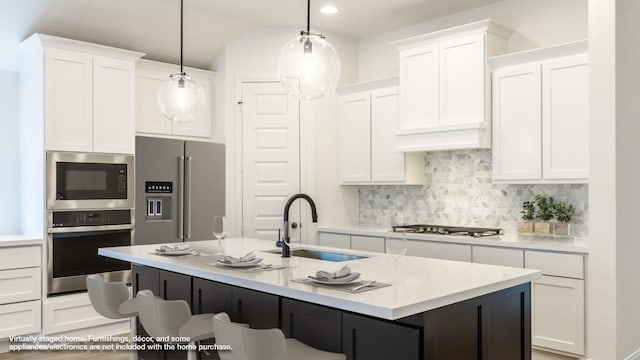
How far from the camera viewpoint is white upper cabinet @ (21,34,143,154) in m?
4.38

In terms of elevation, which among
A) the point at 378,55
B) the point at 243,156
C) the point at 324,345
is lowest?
the point at 324,345

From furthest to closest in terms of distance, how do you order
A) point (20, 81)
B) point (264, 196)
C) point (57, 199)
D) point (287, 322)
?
point (264, 196), point (20, 81), point (57, 199), point (287, 322)

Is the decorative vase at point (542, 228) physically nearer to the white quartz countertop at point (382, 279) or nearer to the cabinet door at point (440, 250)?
the cabinet door at point (440, 250)

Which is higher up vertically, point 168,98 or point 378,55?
point 378,55

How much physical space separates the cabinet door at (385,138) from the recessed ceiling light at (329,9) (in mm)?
893

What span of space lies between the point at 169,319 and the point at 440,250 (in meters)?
2.66

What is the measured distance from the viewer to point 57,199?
4367 mm

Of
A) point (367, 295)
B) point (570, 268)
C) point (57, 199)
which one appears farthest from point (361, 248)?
point (367, 295)

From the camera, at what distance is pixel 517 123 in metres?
4.25

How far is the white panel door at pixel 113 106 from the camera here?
4.63m

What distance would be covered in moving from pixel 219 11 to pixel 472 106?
98.8 inches

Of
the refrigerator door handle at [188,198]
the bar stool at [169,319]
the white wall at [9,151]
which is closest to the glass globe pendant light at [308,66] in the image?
the bar stool at [169,319]

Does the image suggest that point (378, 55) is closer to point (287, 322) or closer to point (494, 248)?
point (494, 248)

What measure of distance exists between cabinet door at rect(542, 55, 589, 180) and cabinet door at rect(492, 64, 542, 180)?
Answer: 0.07 m
